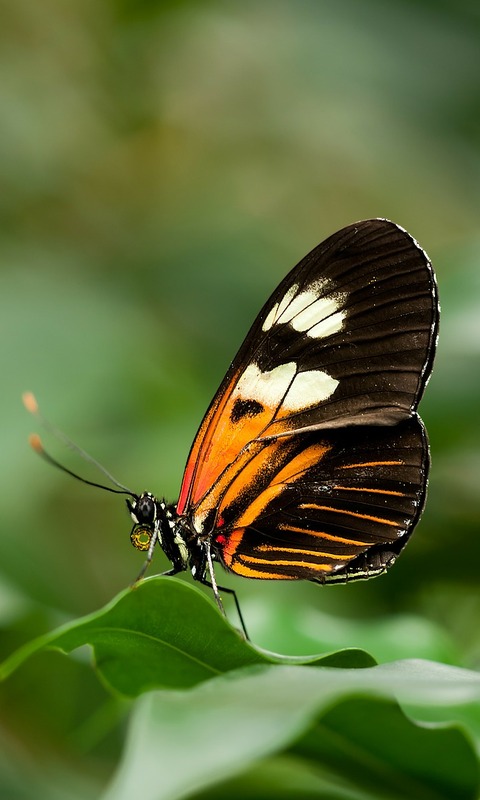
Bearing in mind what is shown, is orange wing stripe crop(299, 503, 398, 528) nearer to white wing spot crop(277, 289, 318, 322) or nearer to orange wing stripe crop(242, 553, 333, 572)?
orange wing stripe crop(242, 553, 333, 572)

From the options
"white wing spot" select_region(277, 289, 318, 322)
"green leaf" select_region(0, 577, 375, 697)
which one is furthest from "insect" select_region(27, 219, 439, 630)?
"green leaf" select_region(0, 577, 375, 697)

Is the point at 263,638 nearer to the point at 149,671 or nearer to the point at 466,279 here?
the point at 149,671

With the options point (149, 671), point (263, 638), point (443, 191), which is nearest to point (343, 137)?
point (443, 191)

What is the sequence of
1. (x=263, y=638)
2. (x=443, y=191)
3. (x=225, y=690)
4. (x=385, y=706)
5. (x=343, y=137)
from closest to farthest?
(x=225, y=690) → (x=385, y=706) → (x=263, y=638) → (x=443, y=191) → (x=343, y=137)

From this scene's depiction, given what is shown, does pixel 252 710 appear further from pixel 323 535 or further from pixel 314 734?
pixel 323 535

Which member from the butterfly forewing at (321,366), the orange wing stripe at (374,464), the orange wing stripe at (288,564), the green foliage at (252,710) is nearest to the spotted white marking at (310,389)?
the butterfly forewing at (321,366)

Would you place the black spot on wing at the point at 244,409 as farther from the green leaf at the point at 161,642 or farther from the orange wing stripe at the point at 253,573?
the green leaf at the point at 161,642

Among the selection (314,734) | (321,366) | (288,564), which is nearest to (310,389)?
(321,366)
